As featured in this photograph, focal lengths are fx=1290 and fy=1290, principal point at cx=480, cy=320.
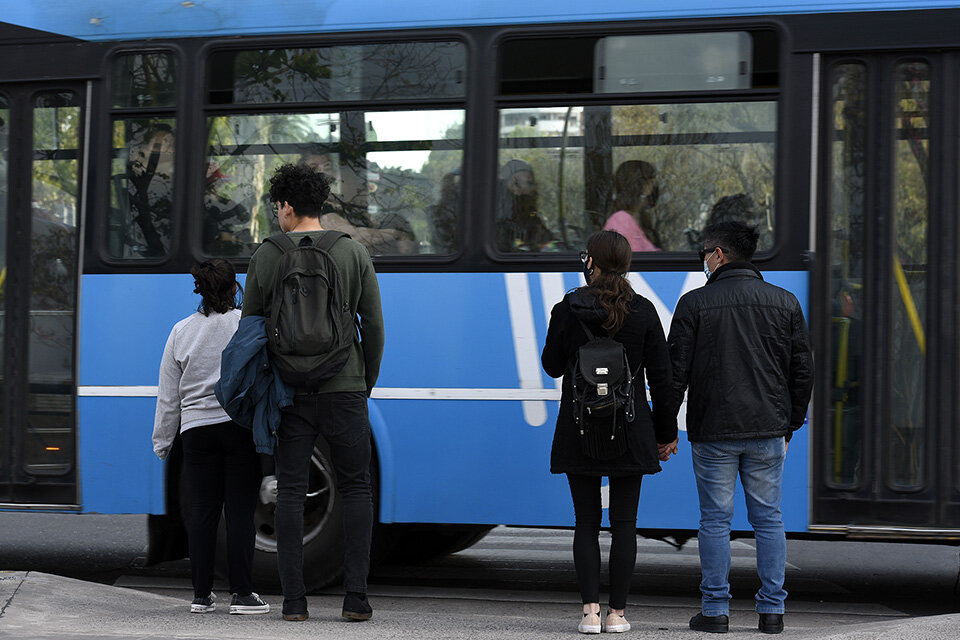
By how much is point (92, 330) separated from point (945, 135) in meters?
4.66

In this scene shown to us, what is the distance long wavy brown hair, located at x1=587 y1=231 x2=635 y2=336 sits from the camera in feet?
18.1

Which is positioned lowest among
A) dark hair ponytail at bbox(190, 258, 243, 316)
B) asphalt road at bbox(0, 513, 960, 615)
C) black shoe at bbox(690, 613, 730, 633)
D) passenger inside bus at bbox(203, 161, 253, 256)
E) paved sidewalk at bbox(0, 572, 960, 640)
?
asphalt road at bbox(0, 513, 960, 615)

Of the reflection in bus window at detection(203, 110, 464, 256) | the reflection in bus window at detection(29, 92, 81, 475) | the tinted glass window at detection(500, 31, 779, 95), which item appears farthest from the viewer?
the reflection in bus window at detection(29, 92, 81, 475)

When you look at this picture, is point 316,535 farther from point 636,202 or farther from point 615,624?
point 636,202

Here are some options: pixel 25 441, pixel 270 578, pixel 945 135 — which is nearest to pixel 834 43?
pixel 945 135

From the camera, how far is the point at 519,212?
6809 mm

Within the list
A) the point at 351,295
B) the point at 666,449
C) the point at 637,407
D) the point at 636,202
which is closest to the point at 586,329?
the point at 637,407

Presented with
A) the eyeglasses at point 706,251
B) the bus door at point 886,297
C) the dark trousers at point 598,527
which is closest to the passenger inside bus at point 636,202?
the eyeglasses at point 706,251

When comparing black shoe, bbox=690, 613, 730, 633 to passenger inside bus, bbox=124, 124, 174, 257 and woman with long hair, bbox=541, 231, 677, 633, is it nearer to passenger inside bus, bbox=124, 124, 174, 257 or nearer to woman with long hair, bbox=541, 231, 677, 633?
woman with long hair, bbox=541, 231, 677, 633

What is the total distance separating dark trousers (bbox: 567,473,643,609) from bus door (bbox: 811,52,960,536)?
138cm

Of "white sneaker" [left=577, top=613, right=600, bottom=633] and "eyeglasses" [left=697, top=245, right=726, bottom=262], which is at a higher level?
"eyeglasses" [left=697, top=245, right=726, bottom=262]

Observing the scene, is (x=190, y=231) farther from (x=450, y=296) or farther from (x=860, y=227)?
(x=860, y=227)

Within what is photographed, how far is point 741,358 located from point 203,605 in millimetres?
2804

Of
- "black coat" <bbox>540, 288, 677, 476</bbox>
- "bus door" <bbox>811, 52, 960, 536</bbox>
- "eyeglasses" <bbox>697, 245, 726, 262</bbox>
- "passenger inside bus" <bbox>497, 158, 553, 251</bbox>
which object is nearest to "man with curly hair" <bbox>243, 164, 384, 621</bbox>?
"black coat" <bbox>540, 288, 677, 476</bbox>
